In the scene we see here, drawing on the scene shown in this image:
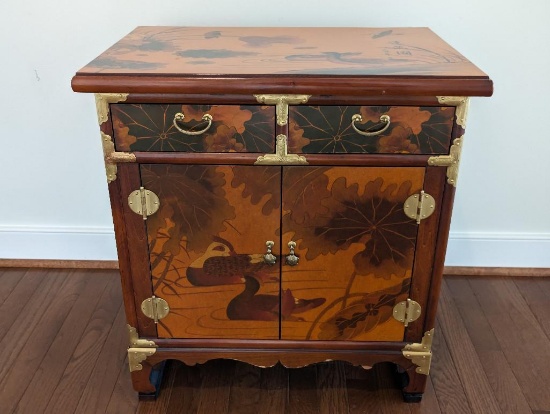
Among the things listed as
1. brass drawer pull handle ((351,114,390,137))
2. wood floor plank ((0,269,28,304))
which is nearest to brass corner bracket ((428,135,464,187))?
brass drawer pull handle ((351,114,390,137))

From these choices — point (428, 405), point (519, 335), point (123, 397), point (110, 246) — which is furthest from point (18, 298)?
point (519, 335)

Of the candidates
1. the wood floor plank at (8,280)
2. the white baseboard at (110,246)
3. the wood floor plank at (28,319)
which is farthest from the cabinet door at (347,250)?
the wood floor plank at (8,280)

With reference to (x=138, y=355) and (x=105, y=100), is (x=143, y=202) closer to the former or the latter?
(x=105, y=100)

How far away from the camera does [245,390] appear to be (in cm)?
171

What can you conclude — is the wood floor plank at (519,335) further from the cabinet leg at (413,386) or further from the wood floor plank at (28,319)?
the wood floor plank at (28,319)

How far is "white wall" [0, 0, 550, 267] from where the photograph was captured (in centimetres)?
186

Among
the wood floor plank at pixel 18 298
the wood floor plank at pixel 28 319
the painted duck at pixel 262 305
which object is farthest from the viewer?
the wood floor plank at pixel 18 298

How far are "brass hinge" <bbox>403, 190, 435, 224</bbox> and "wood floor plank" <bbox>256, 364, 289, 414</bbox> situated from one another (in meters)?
0.67

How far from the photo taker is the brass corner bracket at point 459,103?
129 centimetres

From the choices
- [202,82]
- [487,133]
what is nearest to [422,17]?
[487,133]

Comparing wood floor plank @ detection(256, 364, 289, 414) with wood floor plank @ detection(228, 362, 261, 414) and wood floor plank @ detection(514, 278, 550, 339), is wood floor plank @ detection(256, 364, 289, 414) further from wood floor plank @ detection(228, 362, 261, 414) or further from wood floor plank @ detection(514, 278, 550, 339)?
wood floor plank @ detection(514, 278, 550, 339)

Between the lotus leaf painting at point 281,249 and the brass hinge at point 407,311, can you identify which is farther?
the brass hinge at point 407,311

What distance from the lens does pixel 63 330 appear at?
1.92 m

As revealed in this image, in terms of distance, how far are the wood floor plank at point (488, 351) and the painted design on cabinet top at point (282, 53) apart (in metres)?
0.95
